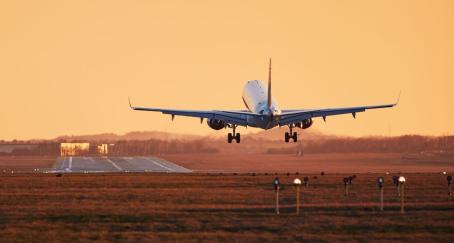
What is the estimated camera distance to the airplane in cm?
9756

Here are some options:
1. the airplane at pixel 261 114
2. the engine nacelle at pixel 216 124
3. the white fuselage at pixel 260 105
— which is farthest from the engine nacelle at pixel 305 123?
the engine nacelle at pixel 216 124

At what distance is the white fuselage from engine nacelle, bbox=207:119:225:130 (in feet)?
12.5

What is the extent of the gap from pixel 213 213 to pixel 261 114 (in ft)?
146

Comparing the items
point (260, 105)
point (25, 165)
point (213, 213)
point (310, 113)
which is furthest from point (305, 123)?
point (213, 213)

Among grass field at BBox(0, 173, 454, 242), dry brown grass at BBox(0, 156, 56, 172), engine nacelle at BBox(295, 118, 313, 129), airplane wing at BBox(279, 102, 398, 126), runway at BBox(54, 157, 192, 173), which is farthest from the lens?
dry brown grass at BBox(0, 156, 56, 172)

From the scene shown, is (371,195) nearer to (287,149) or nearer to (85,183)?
(85,183)

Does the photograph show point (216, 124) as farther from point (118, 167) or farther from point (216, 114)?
point (118, 167)

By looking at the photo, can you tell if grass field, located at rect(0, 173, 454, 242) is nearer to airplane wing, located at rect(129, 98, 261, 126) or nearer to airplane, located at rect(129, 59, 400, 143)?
airplane, located at rect(129, 59, 400, 143)

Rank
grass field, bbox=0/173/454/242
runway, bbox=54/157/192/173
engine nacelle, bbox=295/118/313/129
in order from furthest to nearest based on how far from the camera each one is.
→ runway, bbox=54/157/192/173
engine nacelle, bbox=295/118/313/129
grass field, bbox=0/173/454/242

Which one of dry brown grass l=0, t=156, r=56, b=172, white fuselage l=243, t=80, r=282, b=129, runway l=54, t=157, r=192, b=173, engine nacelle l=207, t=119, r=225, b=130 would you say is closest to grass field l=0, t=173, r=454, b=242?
white fuselage l=243, t=80, r=282, b=129

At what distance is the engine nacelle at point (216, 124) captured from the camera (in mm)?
105750

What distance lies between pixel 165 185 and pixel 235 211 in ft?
80.0

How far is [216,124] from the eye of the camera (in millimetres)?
106062

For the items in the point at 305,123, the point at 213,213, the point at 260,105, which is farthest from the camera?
the point at 305,123
